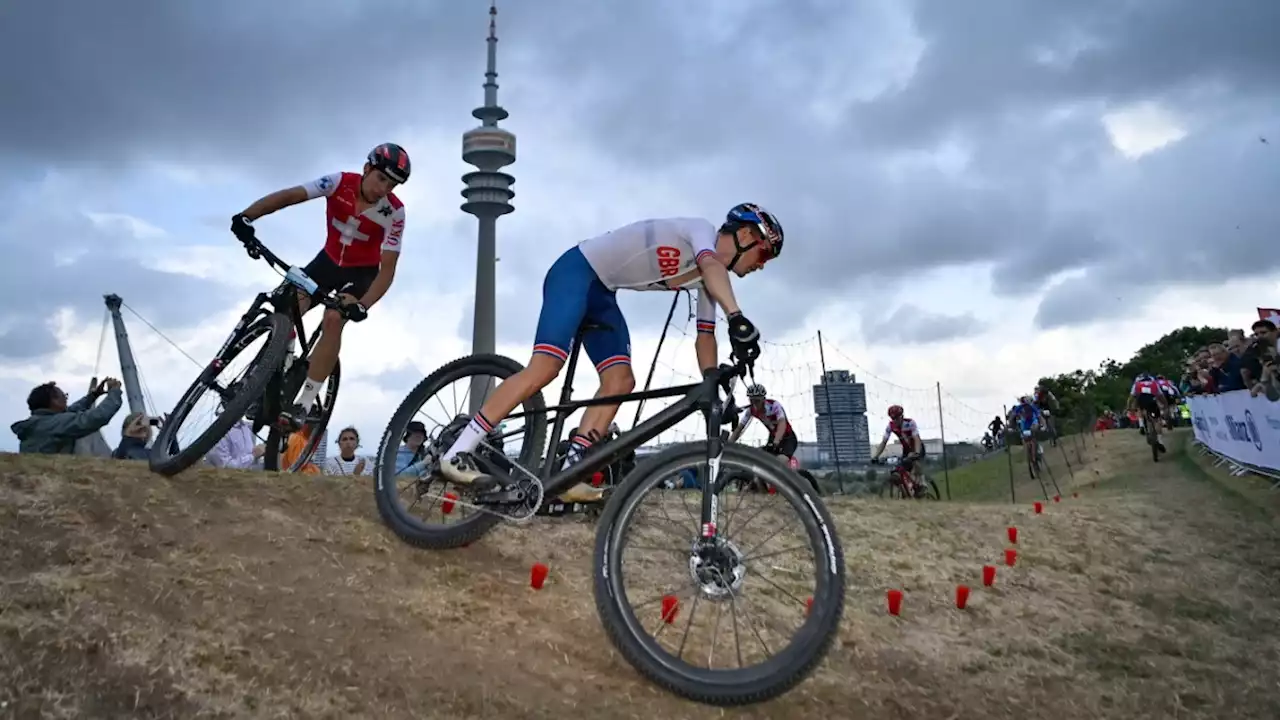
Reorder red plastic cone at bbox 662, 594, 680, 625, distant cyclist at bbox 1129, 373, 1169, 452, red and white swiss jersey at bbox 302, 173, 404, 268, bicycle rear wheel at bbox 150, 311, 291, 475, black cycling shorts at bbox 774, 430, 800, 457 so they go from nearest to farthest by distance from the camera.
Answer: red plastic cone at bbox 662, 594, 680, 625, bicycle rear wheel at bbox 150, 311, 291, 475, red and white swiss jersey at bbox 302, 173, 404, 268, black cycling shorts at bbox 774, 430, 800, 457, distant cyclist at bbox 1129, 373, 1169, 452

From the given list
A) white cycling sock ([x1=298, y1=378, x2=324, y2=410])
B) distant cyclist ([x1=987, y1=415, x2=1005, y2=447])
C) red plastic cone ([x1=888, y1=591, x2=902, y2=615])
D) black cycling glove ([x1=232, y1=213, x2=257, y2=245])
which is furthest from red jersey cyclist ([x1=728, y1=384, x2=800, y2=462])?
distant cyclist ([x1=987, y1=415, x2=1005, y2=447])

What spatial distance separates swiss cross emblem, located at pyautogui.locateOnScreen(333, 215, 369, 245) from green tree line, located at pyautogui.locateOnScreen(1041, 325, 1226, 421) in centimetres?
9114

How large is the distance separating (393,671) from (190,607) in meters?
1.20

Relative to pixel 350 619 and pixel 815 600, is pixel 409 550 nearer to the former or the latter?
pixel 350 619

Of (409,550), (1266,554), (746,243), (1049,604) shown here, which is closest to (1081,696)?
(1049,604)

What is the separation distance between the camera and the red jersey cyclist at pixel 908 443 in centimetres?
1891

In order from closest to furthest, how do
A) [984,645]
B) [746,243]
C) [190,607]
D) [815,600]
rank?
[815,600], [190,607], [746,243], [984,645]

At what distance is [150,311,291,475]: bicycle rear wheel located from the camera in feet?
21.5

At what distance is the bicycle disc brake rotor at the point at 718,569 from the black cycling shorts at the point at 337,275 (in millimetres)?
4689

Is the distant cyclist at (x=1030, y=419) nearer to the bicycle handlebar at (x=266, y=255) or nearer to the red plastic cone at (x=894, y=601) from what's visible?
the red plastic cone at (x=894, y=601)

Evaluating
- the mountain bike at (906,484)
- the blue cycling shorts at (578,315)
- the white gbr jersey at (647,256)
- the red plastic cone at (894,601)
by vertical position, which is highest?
the white gbr jersey at (647,256)

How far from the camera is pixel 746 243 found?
5.50 metres

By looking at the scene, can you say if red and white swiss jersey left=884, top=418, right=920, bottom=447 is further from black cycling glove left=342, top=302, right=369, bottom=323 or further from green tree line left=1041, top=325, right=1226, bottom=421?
green tree line left=1041, top=325, right=1226, bottom=421

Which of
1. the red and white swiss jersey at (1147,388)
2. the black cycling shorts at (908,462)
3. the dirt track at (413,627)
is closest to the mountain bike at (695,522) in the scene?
the dirt track at (413,627)
